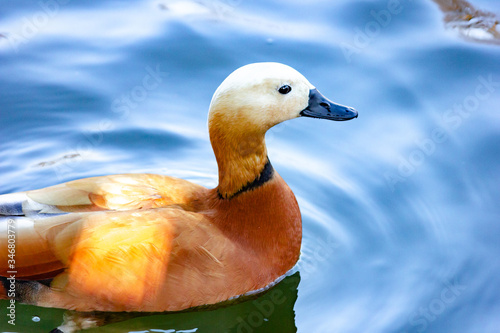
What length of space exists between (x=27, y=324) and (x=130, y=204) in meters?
0.99

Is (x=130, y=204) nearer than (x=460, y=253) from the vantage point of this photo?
Yes

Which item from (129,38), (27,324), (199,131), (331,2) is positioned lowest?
(27,324)

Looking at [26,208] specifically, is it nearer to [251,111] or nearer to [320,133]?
[251,111]

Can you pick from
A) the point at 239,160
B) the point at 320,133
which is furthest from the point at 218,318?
the point at 320,133

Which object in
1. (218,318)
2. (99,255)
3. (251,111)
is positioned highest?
(251,111)

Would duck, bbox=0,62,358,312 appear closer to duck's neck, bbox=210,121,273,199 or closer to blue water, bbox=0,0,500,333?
duck's neck, bbox=210,121,273,199

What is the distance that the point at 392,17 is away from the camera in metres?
7.33

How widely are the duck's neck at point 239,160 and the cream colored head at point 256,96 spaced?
3.4 inches

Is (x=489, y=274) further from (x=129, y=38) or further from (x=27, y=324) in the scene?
(x=129, y=38)

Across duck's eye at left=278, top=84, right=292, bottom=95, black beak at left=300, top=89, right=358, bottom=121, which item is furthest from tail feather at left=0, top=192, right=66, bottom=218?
black beak at left=300, top=89, right=358, bottom=121

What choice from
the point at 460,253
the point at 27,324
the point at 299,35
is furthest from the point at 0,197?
the point at 299,35

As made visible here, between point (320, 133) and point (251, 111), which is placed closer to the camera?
point (251, 111)

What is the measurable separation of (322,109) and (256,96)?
19.3 inches

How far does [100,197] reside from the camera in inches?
175
